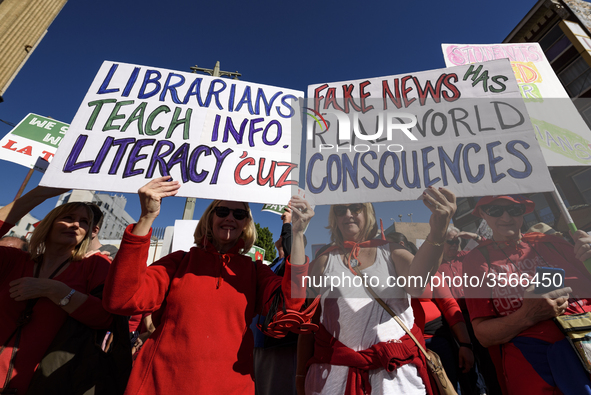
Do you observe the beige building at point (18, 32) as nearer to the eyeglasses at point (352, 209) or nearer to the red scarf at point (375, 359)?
the eyeglasses at point (352, 209)

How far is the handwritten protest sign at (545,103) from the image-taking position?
232 centimetres

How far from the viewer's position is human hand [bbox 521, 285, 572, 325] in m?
1.48

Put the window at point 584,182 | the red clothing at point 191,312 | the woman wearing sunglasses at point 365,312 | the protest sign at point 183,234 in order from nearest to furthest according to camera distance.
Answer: the red clothing at point 191,312
the woman wearing sunglasses at point 365,312
the protest sign at point 183,234
the window at point 584,182

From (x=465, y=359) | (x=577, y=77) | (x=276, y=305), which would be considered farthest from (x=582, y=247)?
(x=577, y=77)

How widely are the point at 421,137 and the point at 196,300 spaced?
1752mm

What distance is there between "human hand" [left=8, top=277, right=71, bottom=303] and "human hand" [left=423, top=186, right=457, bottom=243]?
7.00ft

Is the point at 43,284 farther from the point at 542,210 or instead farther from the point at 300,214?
the point at 542,210

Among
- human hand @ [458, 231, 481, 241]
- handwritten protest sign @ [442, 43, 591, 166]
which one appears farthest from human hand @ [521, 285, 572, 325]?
human hand @ [458, 231, 481, 241]

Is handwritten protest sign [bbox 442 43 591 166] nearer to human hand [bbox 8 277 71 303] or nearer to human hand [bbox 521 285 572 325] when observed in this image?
human hand [bbox 521 285 572 325]

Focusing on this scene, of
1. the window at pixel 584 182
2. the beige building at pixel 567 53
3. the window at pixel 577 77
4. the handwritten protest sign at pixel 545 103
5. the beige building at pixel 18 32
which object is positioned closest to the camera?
the handwritten protest sign at pixel 545 103

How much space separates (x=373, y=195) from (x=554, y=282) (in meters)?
1.05

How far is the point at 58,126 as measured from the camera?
3.21 m

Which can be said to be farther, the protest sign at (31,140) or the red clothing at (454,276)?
the protest sign at (31,140)

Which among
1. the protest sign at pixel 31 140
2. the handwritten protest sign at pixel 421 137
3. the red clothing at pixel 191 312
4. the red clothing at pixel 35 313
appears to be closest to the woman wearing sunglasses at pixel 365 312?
the handwritten protest sign at pixel 421 137
